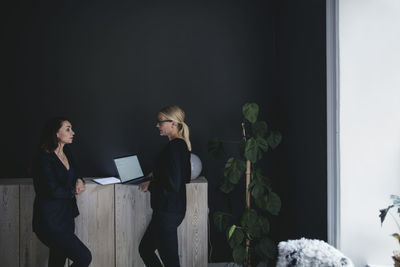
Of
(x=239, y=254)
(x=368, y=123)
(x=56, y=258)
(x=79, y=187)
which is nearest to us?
(x=368, y=123)

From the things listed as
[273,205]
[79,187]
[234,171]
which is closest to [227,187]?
[234,171]

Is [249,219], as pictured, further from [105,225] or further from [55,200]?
[55,200]

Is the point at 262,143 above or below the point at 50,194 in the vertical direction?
above

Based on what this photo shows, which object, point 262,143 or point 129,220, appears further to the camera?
point 129,220

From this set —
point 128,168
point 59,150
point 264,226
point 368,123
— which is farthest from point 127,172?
point 368,123

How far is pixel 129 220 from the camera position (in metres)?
2.47

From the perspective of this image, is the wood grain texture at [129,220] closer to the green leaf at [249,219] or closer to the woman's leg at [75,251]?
the woman's leg at [75,251]

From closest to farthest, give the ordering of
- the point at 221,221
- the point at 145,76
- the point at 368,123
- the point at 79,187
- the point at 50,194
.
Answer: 1. the point at 368,123
2. the point at 50,194
3. the point at 79,187
4. the point at 221,221
5. the point at 145,76

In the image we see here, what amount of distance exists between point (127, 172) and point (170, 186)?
73 cm

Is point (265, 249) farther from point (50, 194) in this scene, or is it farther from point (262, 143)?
point (50, 194)

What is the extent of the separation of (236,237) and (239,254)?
144 millimetres

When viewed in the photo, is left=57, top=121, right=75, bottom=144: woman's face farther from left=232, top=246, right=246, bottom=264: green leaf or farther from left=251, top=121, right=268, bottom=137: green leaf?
left=232, top=246, right=246, bottom=264: green leaf

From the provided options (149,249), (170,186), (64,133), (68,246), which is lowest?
(149,249)

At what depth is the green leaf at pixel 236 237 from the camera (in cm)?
236
